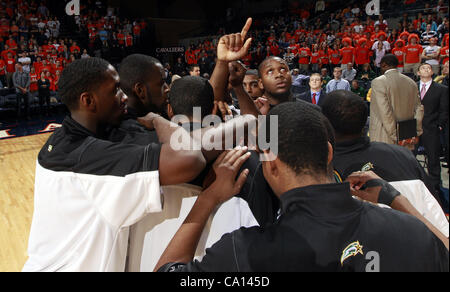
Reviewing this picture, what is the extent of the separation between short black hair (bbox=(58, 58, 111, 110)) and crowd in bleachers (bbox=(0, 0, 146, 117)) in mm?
9641

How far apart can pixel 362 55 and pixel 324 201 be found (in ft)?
37.5

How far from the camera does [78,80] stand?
→ 1.40 meters

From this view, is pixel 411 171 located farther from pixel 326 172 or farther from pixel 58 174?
pixel 58 174

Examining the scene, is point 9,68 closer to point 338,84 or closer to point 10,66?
point 10,66

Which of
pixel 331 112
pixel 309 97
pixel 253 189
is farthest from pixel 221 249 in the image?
pixel 309 97

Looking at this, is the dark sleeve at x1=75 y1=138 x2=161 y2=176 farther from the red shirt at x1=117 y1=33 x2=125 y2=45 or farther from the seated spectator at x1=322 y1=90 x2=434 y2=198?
the red shirt at x1=117 y1=33 x2=125 y2=45

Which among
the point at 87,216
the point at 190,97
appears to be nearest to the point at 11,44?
the point at 190,97

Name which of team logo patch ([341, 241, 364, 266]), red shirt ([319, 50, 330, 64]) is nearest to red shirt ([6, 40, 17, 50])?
red shirt ([319, 50, 330, 64])

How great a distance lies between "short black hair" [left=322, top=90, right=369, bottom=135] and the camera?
1.74 metres

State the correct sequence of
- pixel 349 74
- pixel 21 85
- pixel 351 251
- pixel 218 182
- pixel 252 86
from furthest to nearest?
pixel 349 74, pixel 21 85, pixel 252 86, pixel 218 182, pixel 351 251

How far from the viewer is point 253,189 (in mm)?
1317

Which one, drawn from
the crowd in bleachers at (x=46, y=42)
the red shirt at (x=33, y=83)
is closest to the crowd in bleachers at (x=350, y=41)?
the crowd in bleachers at (x=46, y=42)

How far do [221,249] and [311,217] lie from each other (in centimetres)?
26

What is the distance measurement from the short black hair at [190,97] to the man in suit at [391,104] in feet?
9.90
